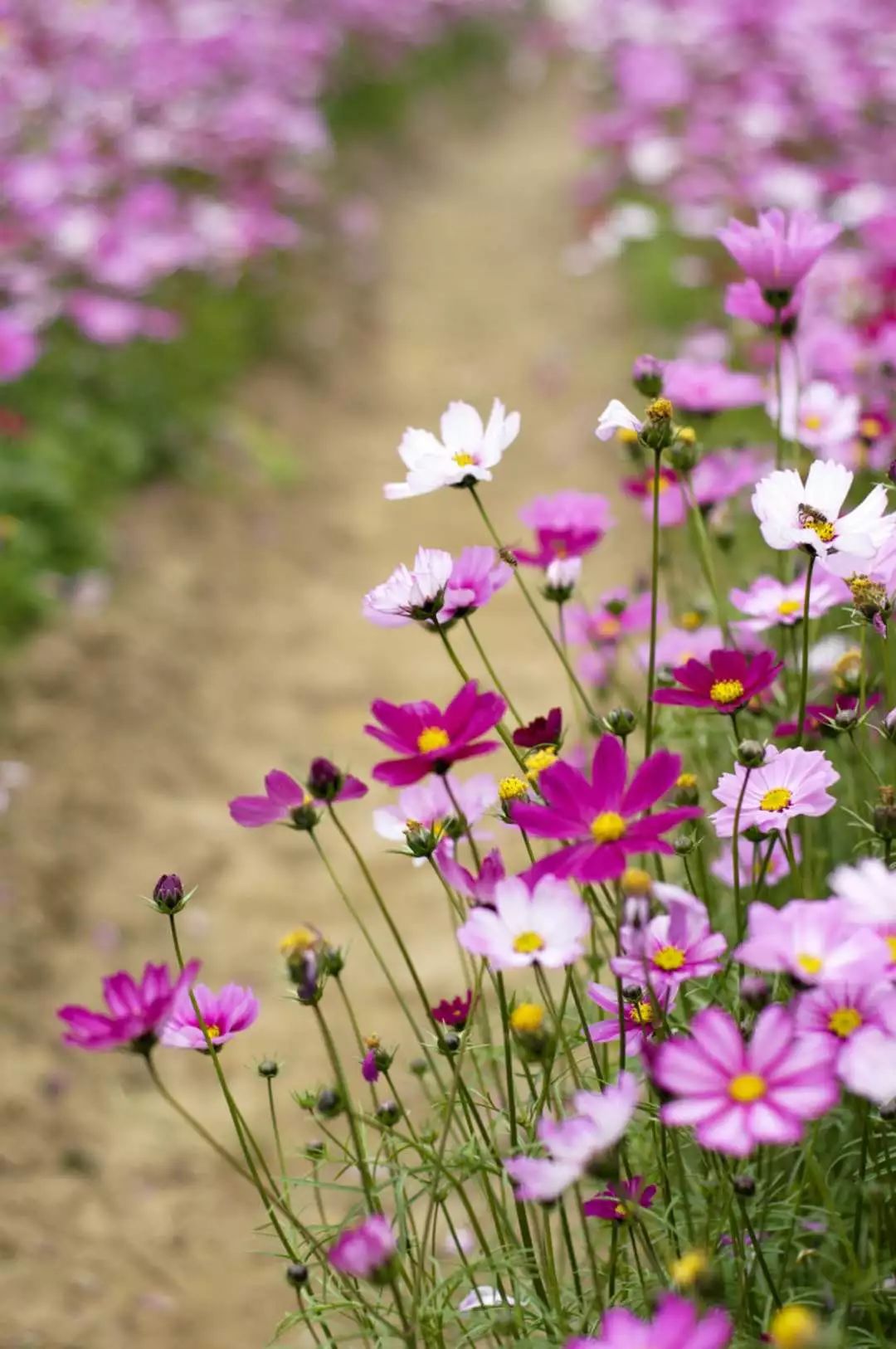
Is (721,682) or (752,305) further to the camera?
(752,305)

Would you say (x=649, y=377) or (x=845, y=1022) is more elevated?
(x=649, y=377)

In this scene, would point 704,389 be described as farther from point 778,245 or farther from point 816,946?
point 816,946

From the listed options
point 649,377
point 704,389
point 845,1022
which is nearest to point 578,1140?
point 845,1022

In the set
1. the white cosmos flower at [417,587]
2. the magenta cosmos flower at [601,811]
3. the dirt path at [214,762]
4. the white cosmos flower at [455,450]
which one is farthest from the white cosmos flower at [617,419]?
the dirt path at [214,762]

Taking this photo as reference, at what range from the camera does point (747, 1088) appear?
2.52ft

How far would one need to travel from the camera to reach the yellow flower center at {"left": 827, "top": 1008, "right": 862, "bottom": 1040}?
0.83m

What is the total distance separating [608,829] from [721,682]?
0.20 meters

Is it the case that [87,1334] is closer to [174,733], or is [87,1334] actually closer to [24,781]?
[24,781]

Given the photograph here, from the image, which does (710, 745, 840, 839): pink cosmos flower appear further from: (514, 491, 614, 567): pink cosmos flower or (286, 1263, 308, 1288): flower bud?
(286, 1263, 308, 1288): flower bud

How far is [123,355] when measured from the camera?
3.99 metres

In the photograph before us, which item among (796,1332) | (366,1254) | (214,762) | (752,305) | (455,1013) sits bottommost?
(796,1332)

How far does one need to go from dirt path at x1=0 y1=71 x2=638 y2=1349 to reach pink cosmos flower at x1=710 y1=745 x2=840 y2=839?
1095 millimetres

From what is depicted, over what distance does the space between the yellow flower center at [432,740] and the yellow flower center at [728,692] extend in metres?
0.23

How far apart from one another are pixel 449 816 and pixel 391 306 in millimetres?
4889
